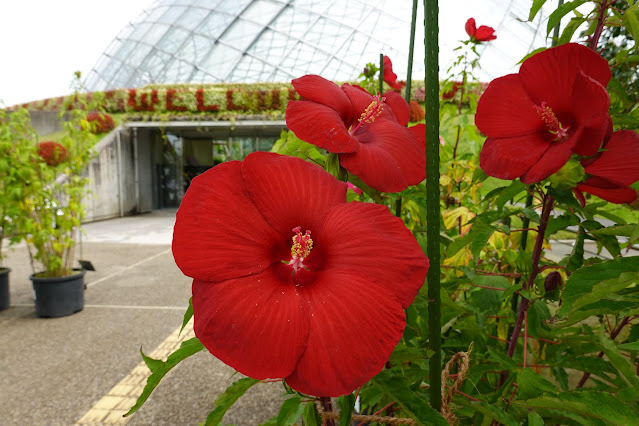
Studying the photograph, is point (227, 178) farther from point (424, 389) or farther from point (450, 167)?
point (450, 167)

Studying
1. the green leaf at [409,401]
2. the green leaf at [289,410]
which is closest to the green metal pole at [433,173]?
the green leaf at [409,401]

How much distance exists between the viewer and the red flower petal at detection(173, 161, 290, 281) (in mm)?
344

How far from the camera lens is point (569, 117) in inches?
20.6

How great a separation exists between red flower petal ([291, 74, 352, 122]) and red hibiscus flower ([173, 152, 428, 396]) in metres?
0.13

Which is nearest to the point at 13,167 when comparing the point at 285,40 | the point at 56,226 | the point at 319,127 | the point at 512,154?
the point at 56,226

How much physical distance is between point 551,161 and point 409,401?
34 centimetres

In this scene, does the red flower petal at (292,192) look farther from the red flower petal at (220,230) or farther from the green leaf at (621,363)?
the green leaf at (621,363)

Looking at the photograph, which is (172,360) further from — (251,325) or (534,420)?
(534,420)

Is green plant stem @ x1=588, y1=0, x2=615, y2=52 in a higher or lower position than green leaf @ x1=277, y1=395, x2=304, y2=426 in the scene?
higher

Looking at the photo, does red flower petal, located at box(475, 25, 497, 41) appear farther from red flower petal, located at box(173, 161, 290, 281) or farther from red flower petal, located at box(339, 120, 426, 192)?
red flower petal, located at box(173, 161, 290, 281)

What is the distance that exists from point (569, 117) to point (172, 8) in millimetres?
24609

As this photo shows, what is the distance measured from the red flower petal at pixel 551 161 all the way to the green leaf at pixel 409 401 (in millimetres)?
296

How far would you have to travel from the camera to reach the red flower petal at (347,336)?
0.32m

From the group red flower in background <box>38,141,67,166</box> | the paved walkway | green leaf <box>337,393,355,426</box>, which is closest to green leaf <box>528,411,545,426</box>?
green leaf <box>337,393,355,426</box>
